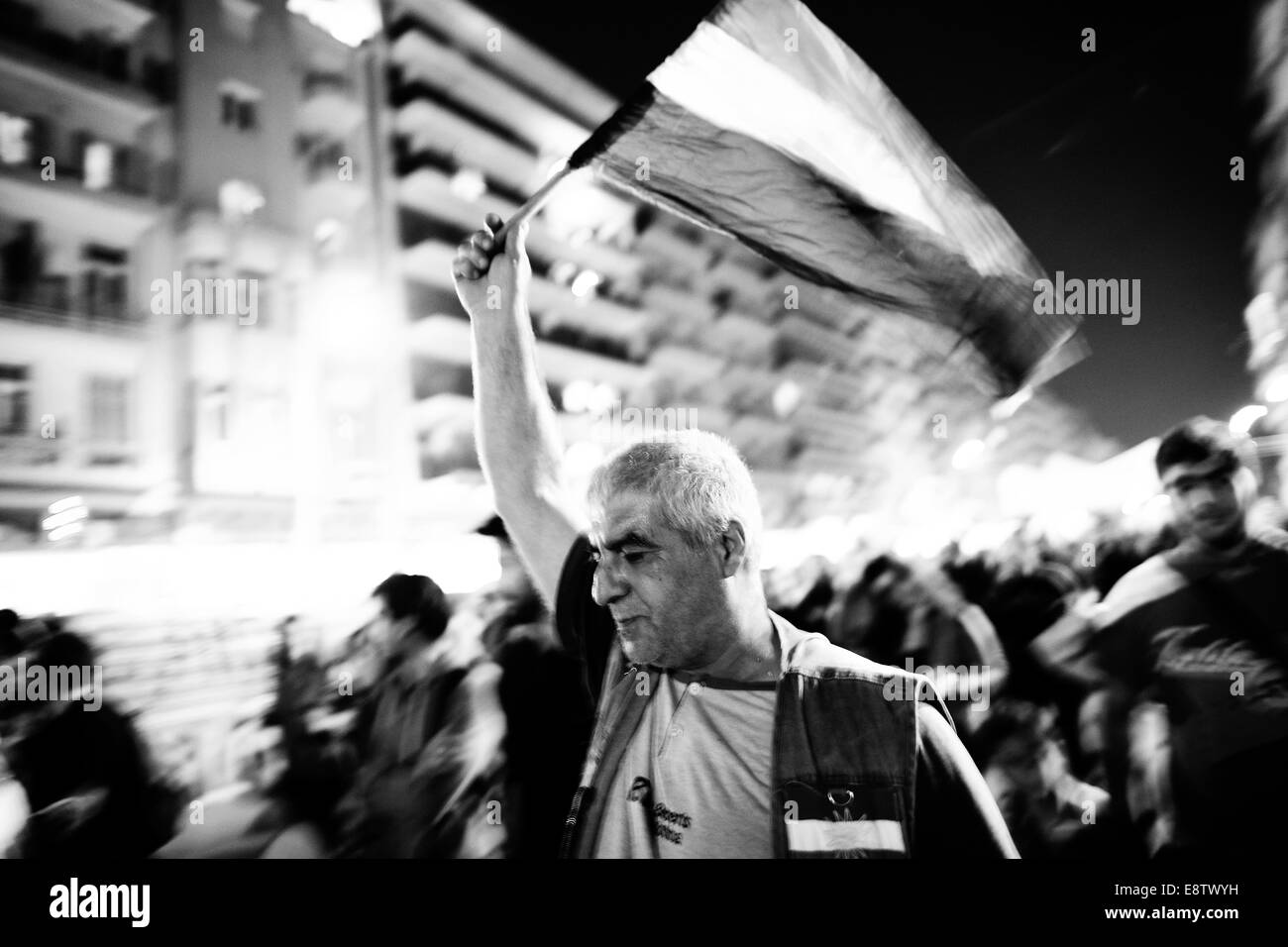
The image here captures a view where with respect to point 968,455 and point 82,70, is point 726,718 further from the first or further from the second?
point 82,70

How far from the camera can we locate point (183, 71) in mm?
3650

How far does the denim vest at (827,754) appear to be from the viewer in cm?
151

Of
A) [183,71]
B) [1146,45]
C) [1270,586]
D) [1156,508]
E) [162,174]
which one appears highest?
[183,71]

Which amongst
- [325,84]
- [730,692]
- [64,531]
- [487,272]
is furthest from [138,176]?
[730,692]

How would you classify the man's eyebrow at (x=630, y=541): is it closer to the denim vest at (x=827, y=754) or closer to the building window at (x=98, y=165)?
the denim vest at (x=827, y=754)

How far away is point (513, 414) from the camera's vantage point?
185cm

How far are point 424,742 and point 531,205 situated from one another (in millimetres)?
1428

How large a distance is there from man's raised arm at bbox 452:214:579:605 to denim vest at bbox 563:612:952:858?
0.37 metres

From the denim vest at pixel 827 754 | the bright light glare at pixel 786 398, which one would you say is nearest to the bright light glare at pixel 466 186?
the bright light glare at pixel 786 398

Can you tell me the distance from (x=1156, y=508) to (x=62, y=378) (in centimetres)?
347

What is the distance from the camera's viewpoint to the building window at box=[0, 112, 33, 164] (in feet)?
8.87
